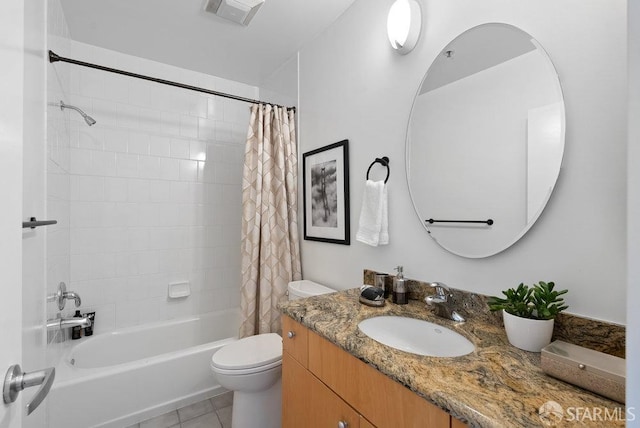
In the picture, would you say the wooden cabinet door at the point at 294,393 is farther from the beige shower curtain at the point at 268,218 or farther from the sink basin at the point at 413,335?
the beige shower curtain at the point at 268,218

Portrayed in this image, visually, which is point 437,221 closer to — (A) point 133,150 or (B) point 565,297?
(B) point 565,297

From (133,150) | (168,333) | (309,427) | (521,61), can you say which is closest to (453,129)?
(521,61)

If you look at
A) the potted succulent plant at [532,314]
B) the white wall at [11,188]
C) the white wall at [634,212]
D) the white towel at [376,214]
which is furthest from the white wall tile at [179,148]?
the white wall at [634,212]

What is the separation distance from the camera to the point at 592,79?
83 centimetres

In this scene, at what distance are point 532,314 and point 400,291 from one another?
0.52 metres

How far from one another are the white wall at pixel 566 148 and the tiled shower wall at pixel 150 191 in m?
1.39

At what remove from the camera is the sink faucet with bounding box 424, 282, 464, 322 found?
3.60 ft

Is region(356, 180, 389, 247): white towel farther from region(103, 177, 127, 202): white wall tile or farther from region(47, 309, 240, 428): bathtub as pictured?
region(103, 177, 127, 202): white wall tile

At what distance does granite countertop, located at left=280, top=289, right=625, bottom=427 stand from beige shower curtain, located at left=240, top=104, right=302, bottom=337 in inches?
41.6

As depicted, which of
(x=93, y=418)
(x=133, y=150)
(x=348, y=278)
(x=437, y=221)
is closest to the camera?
(x=437, y=221)

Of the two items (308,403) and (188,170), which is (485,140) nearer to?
(308,403)

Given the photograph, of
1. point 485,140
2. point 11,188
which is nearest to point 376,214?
point 485,140

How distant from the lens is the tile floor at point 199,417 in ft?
5.69

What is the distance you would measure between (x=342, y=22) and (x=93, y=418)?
2.77 metres
